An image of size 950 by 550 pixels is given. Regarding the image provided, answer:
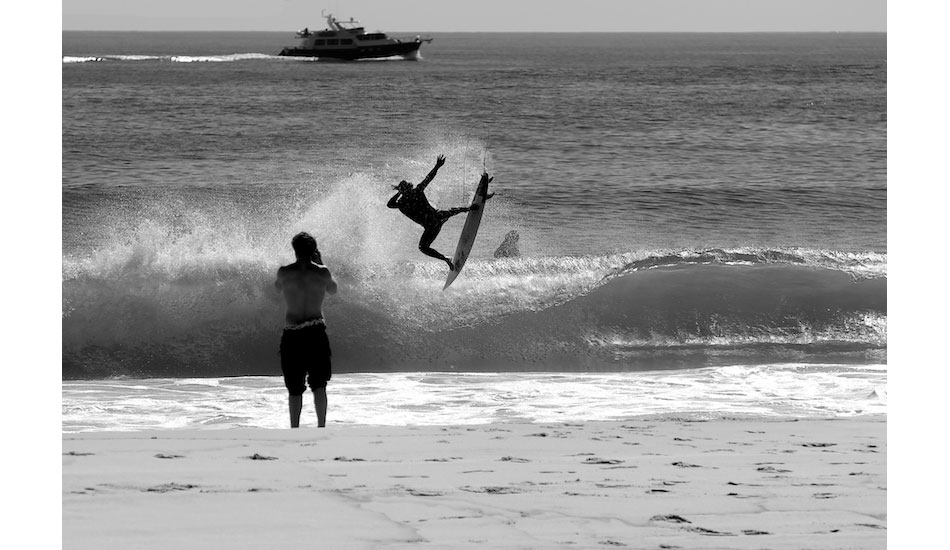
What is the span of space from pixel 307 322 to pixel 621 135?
30.4 meters

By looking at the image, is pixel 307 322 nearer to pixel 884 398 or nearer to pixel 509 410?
pixel 509 410

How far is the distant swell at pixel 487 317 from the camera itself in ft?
34.6

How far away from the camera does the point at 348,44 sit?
83125mm

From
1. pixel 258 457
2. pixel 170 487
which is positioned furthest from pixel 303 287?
pixel 170 487

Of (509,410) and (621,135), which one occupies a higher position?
(621,135)

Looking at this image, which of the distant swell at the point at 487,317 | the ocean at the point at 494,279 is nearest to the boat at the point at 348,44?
the ocean at the point at 494,279

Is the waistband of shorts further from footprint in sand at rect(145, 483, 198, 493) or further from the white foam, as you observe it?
footprint in sand at rect(145, 483, 198, 493)

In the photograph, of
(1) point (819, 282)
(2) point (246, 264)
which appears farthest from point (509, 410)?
(1) point (819, 282)

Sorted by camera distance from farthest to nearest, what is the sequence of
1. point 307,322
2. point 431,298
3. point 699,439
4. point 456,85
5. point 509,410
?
point 456,85
point 431,298
point 509,410
point 307,322
point 699,439

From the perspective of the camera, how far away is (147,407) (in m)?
7.68

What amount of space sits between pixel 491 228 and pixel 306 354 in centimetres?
1203

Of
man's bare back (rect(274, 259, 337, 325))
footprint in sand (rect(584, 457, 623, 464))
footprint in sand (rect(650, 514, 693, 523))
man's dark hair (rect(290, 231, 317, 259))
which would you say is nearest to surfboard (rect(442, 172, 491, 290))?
man's dark hair (rect(290, 231, 317, 259))

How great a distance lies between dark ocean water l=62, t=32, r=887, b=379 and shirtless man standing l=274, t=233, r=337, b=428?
3.81 m

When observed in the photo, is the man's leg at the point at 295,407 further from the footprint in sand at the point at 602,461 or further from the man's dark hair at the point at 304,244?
the footprint in sand at the point at 602,461
